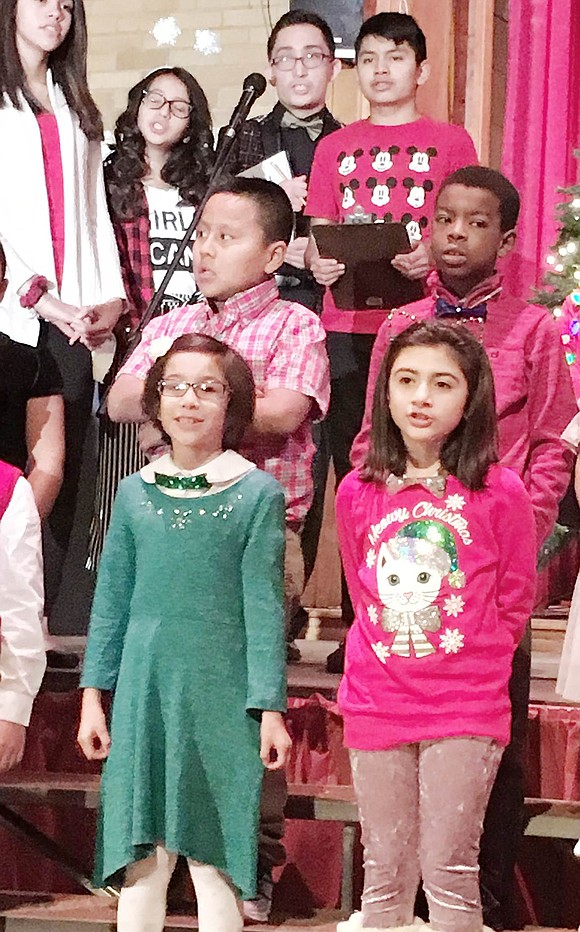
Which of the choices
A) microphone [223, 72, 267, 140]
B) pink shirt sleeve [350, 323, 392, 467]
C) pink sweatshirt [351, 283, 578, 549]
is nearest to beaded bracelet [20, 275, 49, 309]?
microphone [223, 72, 267, 140]

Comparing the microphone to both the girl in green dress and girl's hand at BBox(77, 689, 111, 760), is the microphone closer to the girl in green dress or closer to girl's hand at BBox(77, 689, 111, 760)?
the girl in green dress

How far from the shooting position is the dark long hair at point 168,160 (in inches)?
142

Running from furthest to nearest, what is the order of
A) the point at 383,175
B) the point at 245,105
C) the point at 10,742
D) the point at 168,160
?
the point at 168,160, the point at 245,105, the point at 383,175, the point at 10,742

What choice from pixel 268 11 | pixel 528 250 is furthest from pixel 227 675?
pixel 268 11

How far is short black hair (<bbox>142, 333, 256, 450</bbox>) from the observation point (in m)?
2.44

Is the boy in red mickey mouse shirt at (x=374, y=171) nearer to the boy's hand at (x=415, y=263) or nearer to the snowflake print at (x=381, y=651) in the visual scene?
the boy's hand at (x=415, y=263)

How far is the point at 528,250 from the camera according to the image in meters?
4.61

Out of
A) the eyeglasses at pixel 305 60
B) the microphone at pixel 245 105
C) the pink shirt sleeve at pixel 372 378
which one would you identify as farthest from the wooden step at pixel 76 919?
the eyeglasses at pixel 305 60

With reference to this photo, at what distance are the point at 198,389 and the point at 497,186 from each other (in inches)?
30.9

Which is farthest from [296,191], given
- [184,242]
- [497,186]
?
[497,186]

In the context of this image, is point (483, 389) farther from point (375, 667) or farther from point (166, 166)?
point (166, 166)

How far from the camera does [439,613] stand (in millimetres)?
2271

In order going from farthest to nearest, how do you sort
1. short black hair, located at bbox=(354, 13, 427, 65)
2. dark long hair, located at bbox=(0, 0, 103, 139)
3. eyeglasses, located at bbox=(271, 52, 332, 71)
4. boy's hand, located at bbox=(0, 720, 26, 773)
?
eyeglasses, located at bbox=(271, 52, 332, 71) → dark long hair, located at bbox=(0, 0, 103, 139) → short black hair, located at bbox=(354, 13, 427, 65) → boy's hand, located at bbox=(0, 720, 26, 773)

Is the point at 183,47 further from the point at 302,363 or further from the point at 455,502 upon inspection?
the point at 455,502
